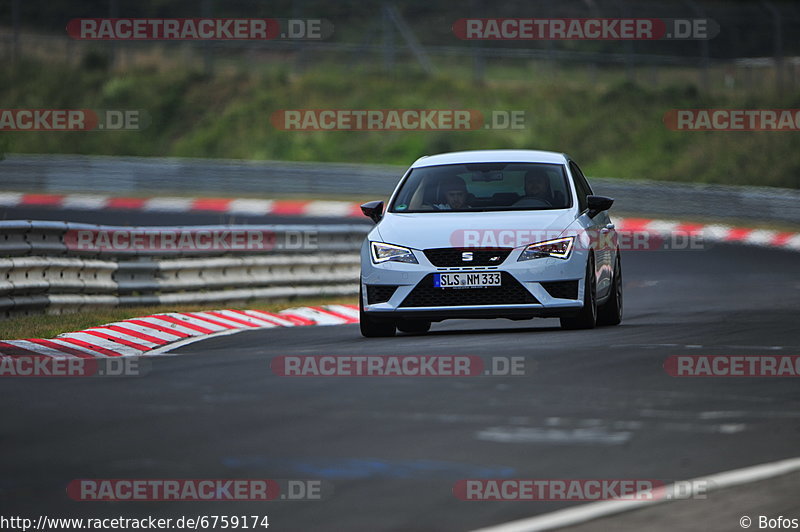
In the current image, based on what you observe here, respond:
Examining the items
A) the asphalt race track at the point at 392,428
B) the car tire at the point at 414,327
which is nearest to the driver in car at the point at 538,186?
the car tire at the point at 414,327

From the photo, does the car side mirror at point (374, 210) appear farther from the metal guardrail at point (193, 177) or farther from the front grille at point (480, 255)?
the metal guardrail at point (193, 177)

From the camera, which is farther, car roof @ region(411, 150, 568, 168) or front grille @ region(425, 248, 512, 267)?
car roof @ region(411, 150, 568, 168)

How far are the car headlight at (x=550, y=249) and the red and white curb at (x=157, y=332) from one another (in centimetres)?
297

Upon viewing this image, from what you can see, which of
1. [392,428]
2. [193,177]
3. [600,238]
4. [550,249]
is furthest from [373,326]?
[193,177]

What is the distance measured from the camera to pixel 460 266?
1278cm

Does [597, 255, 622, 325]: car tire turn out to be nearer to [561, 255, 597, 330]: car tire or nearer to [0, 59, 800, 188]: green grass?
[561, 255, 597, 330]: car tire

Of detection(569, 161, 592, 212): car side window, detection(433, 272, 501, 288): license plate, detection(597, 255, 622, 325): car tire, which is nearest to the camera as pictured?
detection(433, 272, 501, 288): license plate

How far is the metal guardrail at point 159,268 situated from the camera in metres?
15.0

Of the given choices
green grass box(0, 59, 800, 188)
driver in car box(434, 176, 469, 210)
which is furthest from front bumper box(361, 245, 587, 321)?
green grass box(0, 59, 800, 188)

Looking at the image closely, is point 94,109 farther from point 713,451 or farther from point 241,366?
point 713,451

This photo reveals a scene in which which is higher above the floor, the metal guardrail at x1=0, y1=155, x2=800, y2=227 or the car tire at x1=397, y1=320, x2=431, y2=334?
the metal guardrail at x1=0, y1=155, x2=800, y2=227

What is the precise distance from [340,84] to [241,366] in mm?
42166

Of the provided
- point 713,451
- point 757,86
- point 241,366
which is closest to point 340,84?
point 757,86

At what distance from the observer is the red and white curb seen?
12.2 m
